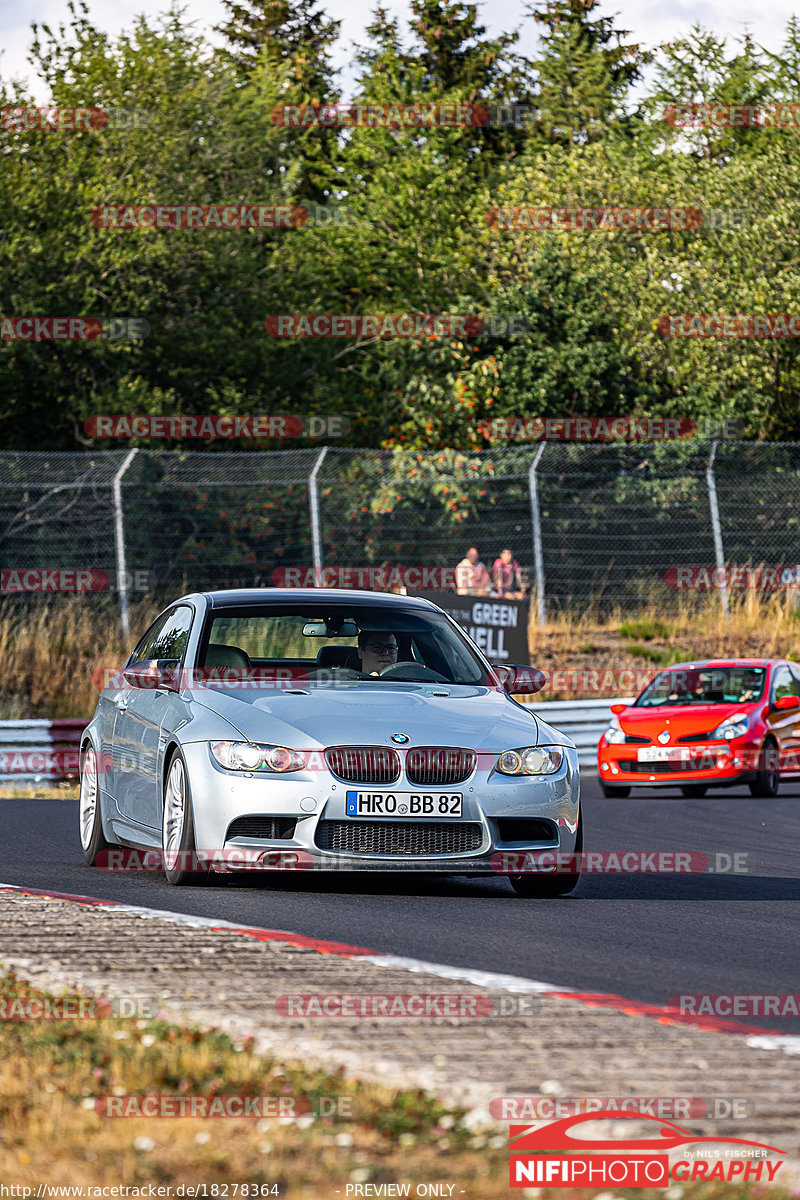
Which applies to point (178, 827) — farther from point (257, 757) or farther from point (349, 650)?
point (349, 650)

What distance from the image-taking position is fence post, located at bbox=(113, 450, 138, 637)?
2386 cm

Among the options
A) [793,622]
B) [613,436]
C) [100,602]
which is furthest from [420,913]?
[613,436]

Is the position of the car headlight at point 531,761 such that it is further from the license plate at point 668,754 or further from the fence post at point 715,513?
the fence post at point 715,513

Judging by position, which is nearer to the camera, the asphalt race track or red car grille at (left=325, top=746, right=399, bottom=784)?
the asphalt race track

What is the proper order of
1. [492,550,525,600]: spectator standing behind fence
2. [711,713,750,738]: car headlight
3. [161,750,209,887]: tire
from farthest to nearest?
[492,550,525,600]: spectator standing behind fence < [711,713,750,738]: car headlight < [161,750,209,887]: tire

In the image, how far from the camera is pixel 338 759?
27.7 feet

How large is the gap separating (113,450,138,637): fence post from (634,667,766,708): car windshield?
7.32 m

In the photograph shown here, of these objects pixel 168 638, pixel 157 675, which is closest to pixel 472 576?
pixel 168 638

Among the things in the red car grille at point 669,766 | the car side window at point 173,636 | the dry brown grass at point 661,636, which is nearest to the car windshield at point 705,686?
the red car grille at point 669,766

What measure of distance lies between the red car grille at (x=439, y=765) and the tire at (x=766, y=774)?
1031 cm

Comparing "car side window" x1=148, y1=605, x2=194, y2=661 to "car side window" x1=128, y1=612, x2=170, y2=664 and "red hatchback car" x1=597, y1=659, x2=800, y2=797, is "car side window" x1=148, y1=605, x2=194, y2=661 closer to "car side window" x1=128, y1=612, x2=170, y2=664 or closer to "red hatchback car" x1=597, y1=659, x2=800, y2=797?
"car side window" x1=128, y1=612, x2=170, y2=664

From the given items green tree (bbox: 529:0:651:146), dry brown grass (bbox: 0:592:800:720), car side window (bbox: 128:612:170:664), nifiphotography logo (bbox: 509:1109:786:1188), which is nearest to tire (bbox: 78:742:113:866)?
car side window (bbox: 128:612:170:664)

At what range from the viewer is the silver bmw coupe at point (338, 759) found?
8.42m

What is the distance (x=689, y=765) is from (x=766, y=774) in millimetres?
793
